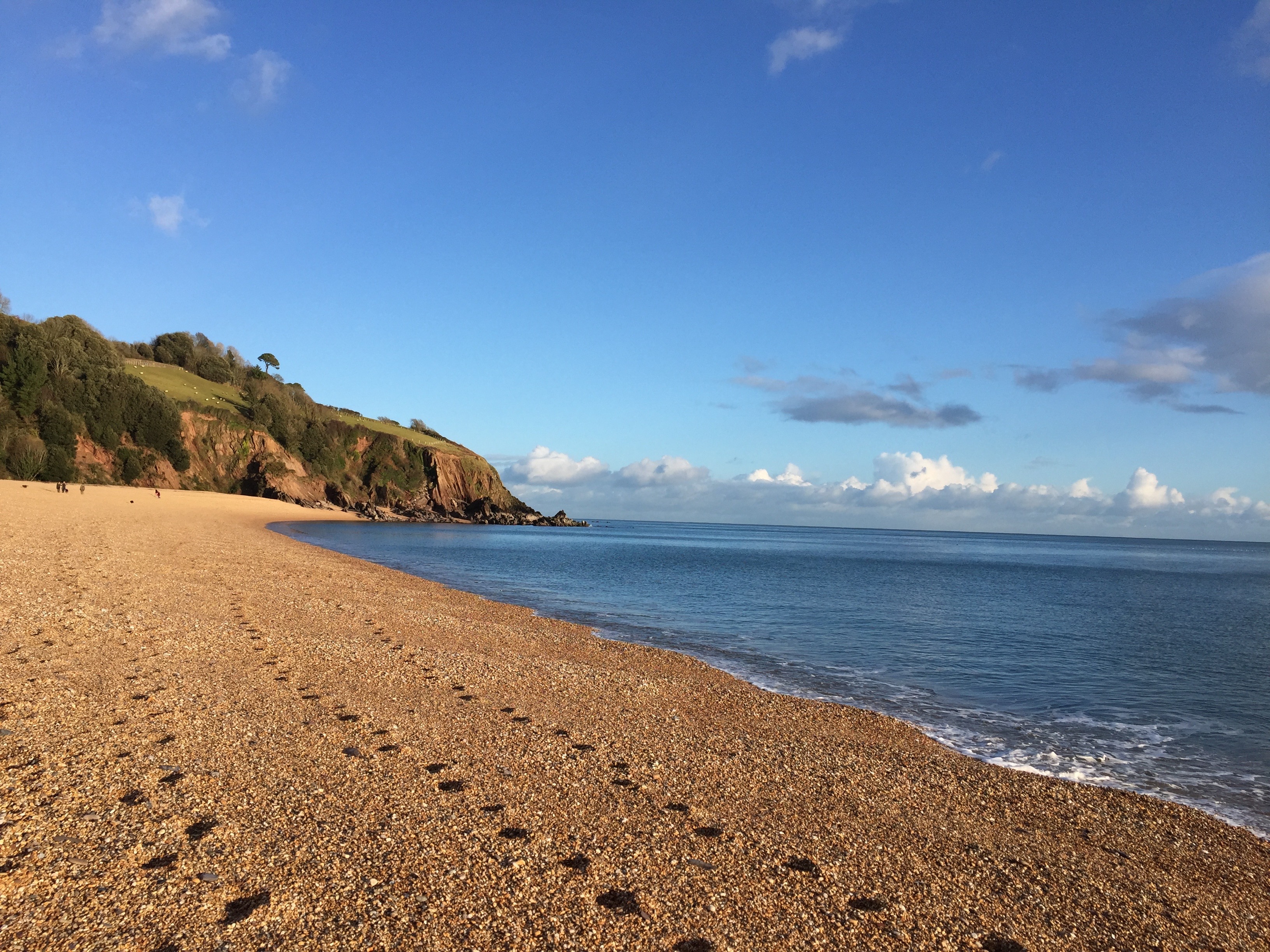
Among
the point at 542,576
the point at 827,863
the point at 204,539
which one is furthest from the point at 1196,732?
the point at 204,539

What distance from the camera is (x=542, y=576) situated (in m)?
39.9

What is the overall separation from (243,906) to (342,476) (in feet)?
406

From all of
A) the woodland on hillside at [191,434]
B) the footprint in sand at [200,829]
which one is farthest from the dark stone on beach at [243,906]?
the woodland on hillside at [191,434]

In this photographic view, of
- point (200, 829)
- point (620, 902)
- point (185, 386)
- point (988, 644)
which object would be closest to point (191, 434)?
Answer: point (185, 386)

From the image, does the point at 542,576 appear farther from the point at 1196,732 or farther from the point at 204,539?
the point at 1196,732

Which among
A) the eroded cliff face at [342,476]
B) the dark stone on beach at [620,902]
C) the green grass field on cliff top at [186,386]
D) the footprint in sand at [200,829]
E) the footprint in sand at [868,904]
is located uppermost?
the green grass field on cliff top at [186,386]

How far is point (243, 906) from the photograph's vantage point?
16.4 feet

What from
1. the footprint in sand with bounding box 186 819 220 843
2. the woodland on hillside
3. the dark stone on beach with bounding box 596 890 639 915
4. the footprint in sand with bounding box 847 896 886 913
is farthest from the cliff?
the footprint in sand with bounding box 847 896 886 913

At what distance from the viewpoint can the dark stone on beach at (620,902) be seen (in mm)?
5348

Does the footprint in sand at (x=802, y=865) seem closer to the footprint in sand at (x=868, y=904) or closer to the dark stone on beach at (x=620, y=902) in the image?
the footprint in sand at (x=868, y=904)

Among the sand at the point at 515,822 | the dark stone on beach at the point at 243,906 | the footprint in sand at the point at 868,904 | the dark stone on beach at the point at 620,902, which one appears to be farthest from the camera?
the footprint in sand at the point at 868,904

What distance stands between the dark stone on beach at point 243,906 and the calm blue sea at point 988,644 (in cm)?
1034

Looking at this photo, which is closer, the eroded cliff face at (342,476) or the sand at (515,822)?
the sand at (515,822)

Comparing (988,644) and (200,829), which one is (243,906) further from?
(988,644)
